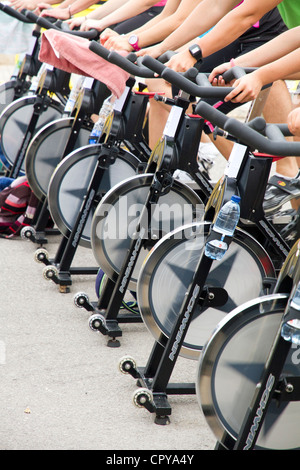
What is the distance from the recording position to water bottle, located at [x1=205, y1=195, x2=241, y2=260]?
2.33m

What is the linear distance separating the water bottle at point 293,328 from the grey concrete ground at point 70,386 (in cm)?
76

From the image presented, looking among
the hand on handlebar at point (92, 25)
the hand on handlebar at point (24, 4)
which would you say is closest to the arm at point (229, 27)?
the hand on handlebar at point (92, 25)

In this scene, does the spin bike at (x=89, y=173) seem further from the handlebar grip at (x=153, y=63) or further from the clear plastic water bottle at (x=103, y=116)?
the handlebar grip at (x=153, y=63)

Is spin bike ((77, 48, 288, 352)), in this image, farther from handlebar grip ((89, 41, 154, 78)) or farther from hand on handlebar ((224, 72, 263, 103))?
hand on handlebar ((224, 72, 263, 103))

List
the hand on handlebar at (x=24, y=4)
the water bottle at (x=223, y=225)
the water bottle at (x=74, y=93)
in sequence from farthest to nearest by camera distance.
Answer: the hand on handlebar at (x=24, y=4) < the water bottle at (x=74, y=93) < the water bottle at (x=223, y=225)

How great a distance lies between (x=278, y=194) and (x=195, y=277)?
2.50ft

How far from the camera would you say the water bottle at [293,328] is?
1.88m

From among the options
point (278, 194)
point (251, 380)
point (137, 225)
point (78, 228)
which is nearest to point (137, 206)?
point (137, 225)

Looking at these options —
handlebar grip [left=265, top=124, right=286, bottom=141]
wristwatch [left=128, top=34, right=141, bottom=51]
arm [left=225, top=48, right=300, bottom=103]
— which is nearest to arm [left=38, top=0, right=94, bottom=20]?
Answer: wristwatch [left=128, top=34, right=141, bottom=51]

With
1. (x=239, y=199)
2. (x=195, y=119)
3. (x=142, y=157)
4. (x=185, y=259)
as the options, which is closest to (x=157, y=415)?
(x=185, y=259)

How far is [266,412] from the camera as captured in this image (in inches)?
79.1

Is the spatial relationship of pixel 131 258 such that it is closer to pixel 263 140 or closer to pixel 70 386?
pixel 70 386

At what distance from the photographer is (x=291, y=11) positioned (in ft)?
11.2
